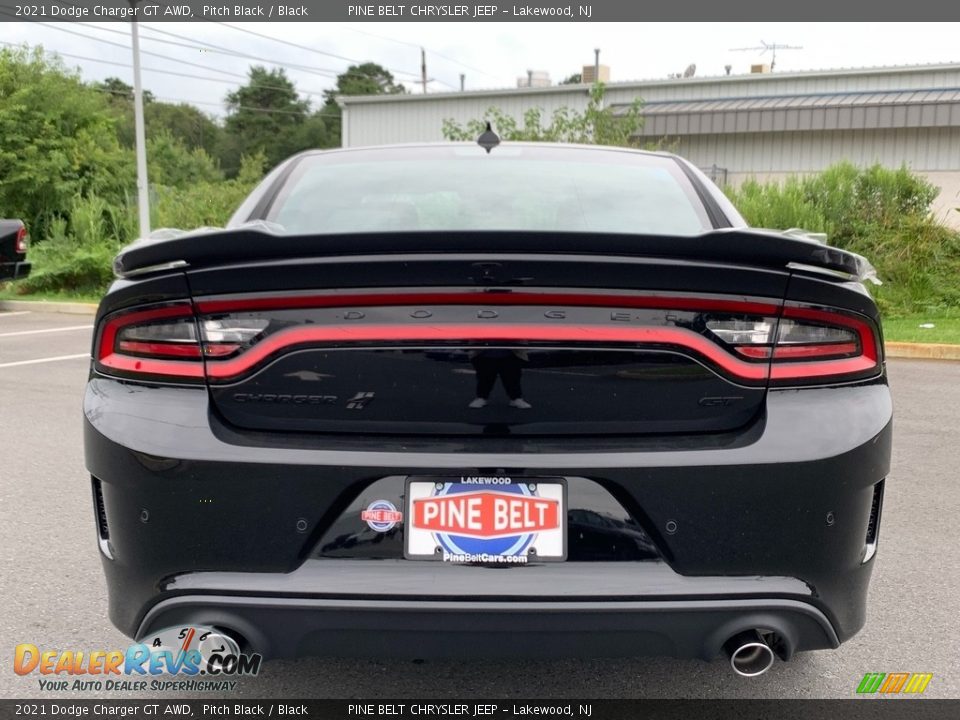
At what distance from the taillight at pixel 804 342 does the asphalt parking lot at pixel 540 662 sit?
3.14 ft

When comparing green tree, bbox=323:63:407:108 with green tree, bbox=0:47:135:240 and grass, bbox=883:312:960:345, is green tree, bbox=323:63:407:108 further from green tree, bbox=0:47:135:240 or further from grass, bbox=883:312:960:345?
grass, bbox=883:312:960:345

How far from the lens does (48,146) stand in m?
19.7

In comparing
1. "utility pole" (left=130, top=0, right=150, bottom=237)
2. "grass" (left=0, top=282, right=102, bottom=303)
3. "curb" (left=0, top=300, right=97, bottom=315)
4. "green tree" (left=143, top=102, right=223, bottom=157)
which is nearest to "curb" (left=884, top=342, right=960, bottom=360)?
"curb" (left=0, top=300, right=97, bottom=315)

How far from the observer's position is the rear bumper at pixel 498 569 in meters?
1.94

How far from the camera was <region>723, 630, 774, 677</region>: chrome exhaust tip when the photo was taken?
2014 millimetres

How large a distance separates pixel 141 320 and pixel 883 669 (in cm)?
226

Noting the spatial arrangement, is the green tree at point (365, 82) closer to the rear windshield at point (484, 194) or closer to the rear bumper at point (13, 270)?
the rear bumper at point (13, 270)

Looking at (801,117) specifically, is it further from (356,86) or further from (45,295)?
(356,86)

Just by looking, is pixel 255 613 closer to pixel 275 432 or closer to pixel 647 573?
pixel 275 432

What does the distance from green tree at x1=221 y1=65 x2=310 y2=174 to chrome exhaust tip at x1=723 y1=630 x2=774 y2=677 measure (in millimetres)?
81800

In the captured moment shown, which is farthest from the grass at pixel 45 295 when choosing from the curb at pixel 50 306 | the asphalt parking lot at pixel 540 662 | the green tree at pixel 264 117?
the green tree at pixel 264 117

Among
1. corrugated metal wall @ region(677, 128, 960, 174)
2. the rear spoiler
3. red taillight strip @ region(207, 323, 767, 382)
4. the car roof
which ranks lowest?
red taillight strip @ region(207, 323, 767, 382)

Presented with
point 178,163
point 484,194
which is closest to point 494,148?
point 484,194

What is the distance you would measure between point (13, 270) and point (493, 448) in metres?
12.9
